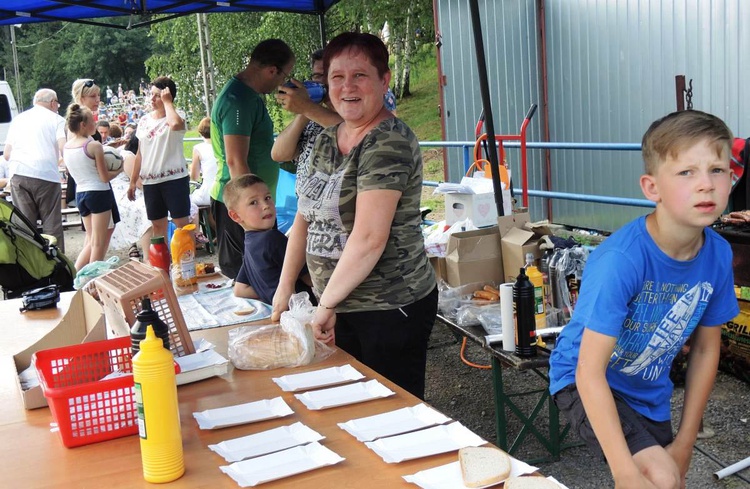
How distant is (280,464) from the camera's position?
1.63 m

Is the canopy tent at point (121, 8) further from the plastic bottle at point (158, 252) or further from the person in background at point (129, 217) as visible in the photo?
the plastic bottle at point (158, 252)

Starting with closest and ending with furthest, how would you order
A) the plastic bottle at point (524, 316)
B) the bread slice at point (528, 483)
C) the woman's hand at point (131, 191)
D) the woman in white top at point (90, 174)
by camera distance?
the bread slice at point (528, 483), the plastic bottle at point (524, 316), the woman in white top at point (90, 174), the woman's hand at point (131, 191)

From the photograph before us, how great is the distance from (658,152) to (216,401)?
4.20 ft

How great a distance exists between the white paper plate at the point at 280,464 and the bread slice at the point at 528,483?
1.22ft

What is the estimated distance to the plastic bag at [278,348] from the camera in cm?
228

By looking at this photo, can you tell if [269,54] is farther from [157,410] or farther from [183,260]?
[157,410]

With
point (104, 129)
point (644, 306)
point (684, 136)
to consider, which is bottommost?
point (644, 306)

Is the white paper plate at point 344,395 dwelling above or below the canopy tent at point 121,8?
below

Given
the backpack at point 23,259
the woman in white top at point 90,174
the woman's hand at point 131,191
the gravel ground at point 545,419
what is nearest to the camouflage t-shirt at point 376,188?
the gravel ground at point 545,419

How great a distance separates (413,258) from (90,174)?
18.2 feet

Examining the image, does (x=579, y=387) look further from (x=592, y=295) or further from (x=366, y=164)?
(x=366, y=164)

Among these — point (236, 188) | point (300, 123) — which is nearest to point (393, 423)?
point (236, 188)

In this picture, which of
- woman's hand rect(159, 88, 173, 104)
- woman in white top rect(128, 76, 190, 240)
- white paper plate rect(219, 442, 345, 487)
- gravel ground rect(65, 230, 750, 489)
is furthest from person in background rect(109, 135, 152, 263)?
white paper plate rect(219, 442, 345, 487)

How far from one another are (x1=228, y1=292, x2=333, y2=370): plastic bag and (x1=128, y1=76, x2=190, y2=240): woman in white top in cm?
488
